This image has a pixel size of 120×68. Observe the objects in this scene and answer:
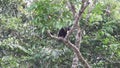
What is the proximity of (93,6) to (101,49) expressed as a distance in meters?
1.67

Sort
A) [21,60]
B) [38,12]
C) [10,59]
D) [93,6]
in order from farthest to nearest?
[21,60], [10,59], [93,6], [38,12]

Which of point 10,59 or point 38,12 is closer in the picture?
point 38,12

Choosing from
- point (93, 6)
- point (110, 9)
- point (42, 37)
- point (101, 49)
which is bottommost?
point (101, 49)

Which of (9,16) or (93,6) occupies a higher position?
(93,6)

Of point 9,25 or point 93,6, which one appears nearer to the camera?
point 93,6

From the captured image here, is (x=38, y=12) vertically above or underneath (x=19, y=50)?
above

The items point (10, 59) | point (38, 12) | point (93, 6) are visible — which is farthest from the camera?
point (10, 59)

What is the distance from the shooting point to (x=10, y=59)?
4.25 metres

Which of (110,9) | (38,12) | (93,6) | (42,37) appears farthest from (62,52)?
(38,12)

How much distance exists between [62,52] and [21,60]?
70 centimetres

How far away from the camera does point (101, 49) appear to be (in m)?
4.50

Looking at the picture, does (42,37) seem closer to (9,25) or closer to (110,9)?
(9,25)

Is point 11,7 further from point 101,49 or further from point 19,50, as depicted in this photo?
point 101,49

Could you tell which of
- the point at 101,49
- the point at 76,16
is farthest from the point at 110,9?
the point at 76,16
